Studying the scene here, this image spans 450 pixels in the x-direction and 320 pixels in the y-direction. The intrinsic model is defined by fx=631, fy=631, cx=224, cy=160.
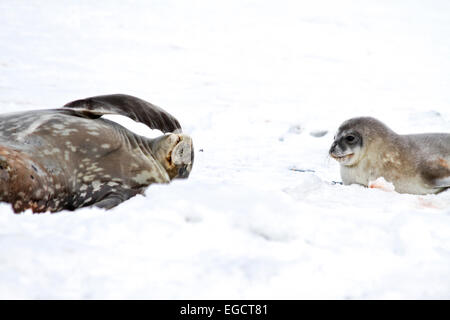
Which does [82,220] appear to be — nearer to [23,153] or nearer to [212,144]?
[23,153]

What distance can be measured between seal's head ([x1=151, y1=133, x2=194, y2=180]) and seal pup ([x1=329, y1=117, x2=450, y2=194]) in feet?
4.11

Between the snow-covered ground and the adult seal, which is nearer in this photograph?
the snow-covered ground

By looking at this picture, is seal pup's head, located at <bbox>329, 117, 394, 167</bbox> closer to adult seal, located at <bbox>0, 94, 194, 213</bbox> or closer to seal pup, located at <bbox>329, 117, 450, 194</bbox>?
seal pup, located at <bbox>329, 117, 450, 194</bbox>

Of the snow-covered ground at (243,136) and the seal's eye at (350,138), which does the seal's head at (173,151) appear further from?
the seal's eye at (350,138)

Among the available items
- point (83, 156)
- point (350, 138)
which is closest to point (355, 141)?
point (350, 138)

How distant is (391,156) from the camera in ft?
14.0

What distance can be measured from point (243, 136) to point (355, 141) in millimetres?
2139

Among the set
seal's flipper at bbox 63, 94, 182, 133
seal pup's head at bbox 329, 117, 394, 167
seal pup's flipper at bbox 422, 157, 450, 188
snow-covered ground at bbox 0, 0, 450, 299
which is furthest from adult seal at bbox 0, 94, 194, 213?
seal pup's flipper at bbox 422, 157, 450, 188

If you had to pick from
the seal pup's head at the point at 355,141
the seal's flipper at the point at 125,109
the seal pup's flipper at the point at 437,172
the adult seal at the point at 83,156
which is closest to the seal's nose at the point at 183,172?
the adult seal at the point at 83,156

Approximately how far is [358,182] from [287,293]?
2820 mm

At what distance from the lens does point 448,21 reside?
49.2ft

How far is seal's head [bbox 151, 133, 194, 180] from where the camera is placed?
137 inches
